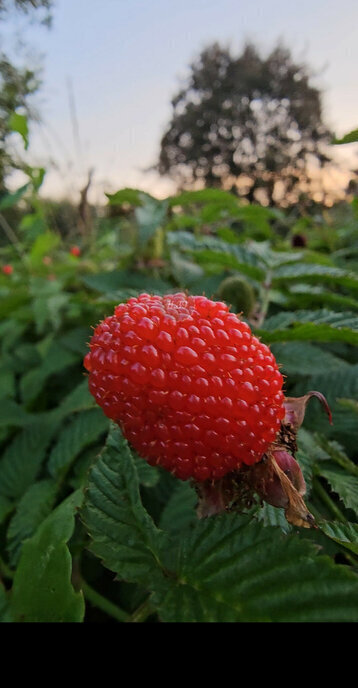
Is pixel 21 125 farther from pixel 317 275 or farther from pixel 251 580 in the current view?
pixel 251 580

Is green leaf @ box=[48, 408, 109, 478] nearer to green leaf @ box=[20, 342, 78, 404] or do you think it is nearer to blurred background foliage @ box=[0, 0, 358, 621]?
Result: blurred background foliage @ box=[0, 0, 358, 621]

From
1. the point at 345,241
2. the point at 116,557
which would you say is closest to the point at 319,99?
the point at 345,241

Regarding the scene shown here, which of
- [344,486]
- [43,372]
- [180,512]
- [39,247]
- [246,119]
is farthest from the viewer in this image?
[246,119]

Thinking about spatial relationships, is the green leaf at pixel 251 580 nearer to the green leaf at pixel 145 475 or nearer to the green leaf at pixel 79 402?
the green leaf at pixel 145 475

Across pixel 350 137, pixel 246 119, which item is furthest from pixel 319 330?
pixel 246 119

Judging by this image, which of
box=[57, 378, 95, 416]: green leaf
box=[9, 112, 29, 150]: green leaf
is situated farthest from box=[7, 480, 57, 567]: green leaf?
box=[9, 112, 29, 150]: green leaf

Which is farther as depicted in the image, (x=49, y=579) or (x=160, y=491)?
(x=160, y=491)

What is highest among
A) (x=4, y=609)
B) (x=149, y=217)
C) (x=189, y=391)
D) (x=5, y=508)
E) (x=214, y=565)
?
(x=149, y=217)

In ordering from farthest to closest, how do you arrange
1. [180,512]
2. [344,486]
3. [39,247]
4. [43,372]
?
[39,247] → [43,372] → [180,512] → [344,486]
